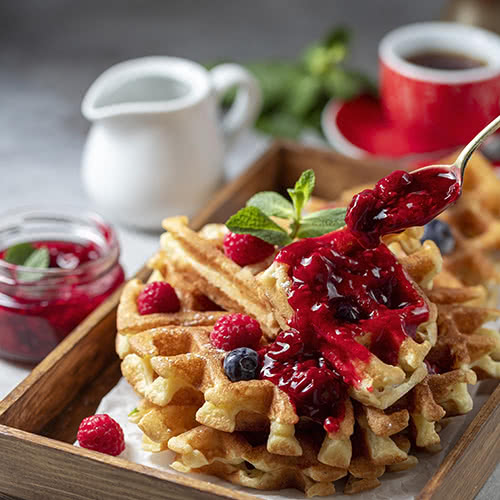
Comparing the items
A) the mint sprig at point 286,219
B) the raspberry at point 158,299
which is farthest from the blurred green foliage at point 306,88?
the raspberry at point 158,299

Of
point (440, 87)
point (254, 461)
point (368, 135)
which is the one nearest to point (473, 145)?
point (254, 461)

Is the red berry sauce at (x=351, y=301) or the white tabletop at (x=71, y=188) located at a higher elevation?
the red berry sauce at (x=351, y=301)

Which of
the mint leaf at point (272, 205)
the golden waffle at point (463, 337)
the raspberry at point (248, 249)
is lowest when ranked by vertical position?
the golden waffle at point (463, 337)

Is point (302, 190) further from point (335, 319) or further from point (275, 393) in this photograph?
point (275, 393)

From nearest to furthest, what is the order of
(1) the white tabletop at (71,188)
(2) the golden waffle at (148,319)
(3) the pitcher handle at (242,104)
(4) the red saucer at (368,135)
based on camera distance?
(2) the golden waffle at (148,319) < (1) the white tabletop at (71,188) < (3) the pitcher handle at (242,104) < (4) the red saucer at (368,135)

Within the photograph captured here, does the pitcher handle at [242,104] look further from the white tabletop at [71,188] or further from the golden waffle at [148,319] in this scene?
the golden waffle at [148,319]

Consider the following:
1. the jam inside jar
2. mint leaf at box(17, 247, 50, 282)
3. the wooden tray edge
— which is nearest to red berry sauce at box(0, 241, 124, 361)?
the jam inside jar

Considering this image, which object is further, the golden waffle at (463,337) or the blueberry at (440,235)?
the blueberry at (440,235)
